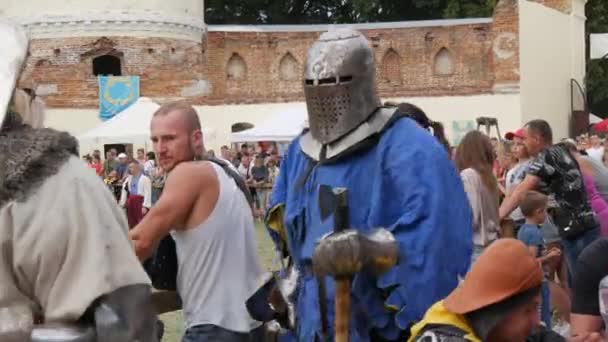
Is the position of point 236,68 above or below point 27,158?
above

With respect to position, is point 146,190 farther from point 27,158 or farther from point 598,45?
point 598,45

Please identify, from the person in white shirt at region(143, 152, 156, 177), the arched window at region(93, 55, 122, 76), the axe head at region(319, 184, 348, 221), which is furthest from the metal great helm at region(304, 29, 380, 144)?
the arched window at region(93, 55, 122, 76)

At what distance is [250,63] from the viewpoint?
3512cm

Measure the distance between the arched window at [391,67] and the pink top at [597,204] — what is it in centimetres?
2635

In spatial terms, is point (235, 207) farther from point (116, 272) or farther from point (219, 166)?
point (116, 272)

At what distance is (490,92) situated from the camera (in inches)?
1235

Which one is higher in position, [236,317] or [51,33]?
[51,33]


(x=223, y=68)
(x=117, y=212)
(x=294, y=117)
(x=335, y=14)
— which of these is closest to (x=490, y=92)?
(x=294, y=117)

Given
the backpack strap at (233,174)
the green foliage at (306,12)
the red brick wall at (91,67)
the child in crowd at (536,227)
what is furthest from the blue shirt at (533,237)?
the green foliage at (306,12)

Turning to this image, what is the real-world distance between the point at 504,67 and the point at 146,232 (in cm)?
2758

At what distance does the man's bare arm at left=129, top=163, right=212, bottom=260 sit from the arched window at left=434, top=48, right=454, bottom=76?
99.1ft

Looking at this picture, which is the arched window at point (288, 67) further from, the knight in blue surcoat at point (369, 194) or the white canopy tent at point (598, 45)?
the knight in blue surcoat at point (369, 194)

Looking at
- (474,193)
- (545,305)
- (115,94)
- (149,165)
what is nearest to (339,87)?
(545,305)

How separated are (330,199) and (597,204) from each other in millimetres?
4579
